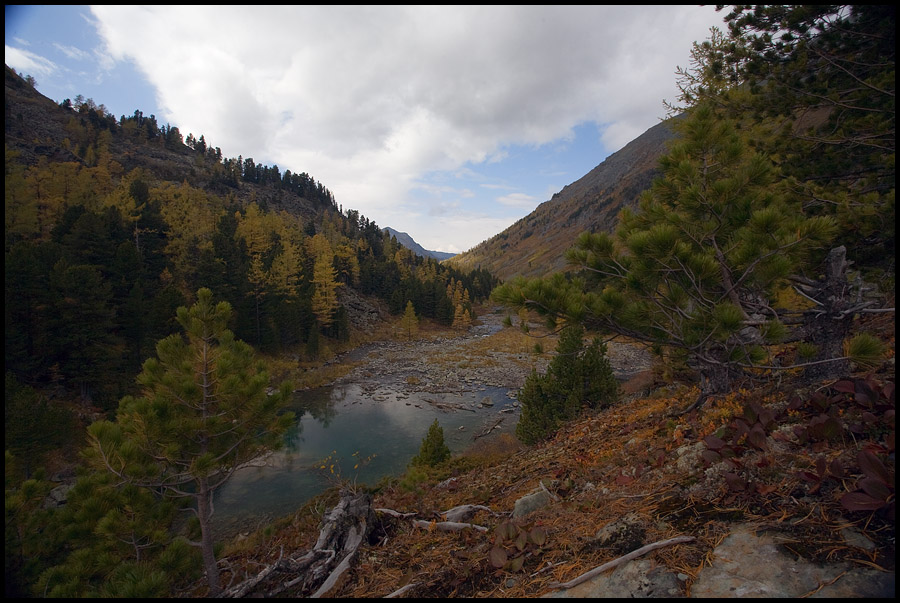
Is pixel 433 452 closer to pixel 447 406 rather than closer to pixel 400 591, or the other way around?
pixel 400 591

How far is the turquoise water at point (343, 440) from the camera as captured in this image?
13031 millimetres

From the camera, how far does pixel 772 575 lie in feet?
8.16

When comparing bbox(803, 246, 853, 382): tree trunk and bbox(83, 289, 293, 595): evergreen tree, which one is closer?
bbox(803, 246, 853, 382): tree trunk

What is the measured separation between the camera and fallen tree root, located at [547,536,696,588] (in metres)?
2.87

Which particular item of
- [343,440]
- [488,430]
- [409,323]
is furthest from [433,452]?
[409,323]

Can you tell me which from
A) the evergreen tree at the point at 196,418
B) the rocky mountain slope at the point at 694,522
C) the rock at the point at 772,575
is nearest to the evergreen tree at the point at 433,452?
the evergreen tree at the point at 196,418

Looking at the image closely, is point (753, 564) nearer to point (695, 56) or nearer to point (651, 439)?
point (651, 439)

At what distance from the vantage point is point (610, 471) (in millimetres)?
5129

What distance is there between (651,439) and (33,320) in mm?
25921

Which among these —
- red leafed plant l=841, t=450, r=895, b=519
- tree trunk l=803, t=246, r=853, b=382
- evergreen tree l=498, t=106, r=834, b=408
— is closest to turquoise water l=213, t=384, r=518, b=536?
evergreen tree l=498, t=106, r=834, b=408

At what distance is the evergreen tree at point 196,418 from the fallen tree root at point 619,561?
5.35 meters

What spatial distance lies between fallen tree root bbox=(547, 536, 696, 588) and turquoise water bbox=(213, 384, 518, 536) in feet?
21.7

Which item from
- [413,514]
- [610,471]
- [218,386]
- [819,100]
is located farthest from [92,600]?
[819,100]

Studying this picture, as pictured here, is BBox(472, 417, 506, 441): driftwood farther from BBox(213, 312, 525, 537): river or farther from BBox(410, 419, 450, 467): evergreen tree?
BBox(410, 419, 450, 467): evergreen tree
